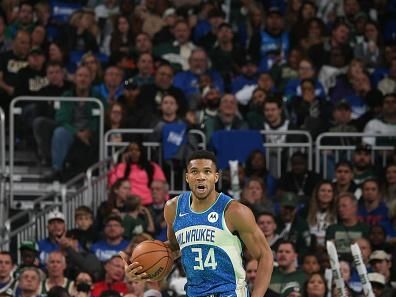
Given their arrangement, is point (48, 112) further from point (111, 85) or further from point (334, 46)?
point (334, 46)

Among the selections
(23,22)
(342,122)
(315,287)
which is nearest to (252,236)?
(315,287)

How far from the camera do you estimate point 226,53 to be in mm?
22688

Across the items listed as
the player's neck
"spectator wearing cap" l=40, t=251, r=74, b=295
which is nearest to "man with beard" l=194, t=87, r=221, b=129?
"spectator wearing cap" l=40, t=251, r=74, b=295

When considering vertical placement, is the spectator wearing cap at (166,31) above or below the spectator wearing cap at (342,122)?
above

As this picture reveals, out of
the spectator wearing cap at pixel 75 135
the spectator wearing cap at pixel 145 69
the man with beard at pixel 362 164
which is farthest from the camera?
the spectator wearing cap at pixel 145 69

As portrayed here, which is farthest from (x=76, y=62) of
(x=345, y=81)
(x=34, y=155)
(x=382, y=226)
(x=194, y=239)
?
(x=194, y=239)

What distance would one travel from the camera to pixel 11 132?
20.2 meters

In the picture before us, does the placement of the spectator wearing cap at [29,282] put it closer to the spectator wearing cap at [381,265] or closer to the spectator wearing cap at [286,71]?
the spectator wearing cap at [381,265]

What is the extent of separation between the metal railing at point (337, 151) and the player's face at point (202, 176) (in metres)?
7.58

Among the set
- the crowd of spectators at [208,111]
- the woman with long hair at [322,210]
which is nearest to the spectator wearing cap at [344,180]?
the crowd of spectators at [208,111]

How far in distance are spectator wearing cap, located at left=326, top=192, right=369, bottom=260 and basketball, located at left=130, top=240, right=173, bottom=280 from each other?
5.83m

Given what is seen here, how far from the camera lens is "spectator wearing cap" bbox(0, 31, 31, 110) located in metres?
21.3

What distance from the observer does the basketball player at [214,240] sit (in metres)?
12.7

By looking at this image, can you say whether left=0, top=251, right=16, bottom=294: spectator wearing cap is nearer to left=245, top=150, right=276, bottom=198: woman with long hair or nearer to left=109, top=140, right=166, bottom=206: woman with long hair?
left=109, top=140, right=166, bottom=206: woman with long hair
